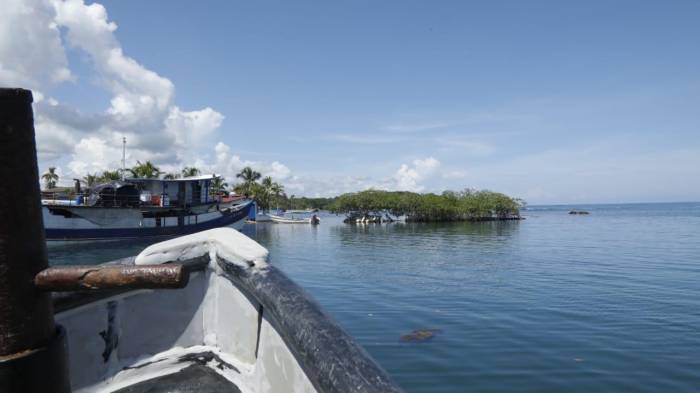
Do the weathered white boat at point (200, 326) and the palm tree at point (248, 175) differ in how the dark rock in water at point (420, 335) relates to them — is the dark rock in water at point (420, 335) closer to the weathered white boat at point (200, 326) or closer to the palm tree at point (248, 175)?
the weathered white boat at point (200, 326)

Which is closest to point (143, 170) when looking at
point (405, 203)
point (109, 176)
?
point (109, 176)

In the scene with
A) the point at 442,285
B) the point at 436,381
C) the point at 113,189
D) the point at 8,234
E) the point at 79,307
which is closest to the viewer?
the point at 8,234

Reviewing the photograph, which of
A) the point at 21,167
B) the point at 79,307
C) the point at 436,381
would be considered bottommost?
the point at 436,381

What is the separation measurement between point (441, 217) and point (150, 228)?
60580 mm

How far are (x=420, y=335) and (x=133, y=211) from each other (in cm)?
2935

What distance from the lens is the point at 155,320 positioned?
115 inches

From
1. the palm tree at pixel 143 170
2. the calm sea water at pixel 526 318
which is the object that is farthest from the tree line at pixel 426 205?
the calm sea water at pixel 526 318

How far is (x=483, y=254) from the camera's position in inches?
1065

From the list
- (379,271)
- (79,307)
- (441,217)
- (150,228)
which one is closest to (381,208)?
(441,217)

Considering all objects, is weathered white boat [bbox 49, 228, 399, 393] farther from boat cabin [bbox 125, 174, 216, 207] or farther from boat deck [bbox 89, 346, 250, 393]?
boat cabin [bbox 125, 174, 216, 207]

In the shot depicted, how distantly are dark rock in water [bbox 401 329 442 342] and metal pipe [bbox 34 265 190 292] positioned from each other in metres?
8.94

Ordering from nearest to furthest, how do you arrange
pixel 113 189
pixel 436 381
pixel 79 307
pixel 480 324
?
pixel 79 307
pixel 436 381
pixel 480 324
pixel 113 189

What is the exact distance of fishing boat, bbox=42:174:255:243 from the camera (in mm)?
29750

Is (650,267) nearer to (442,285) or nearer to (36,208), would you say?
(442,285)
